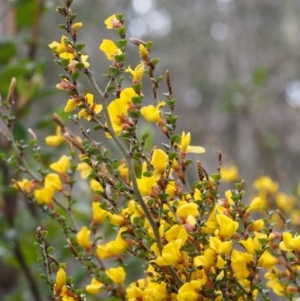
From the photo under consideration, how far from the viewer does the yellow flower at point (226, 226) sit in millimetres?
449

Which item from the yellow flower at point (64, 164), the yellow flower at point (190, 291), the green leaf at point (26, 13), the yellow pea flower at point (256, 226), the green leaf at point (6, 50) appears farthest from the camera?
the green leaf at point (26, 13)

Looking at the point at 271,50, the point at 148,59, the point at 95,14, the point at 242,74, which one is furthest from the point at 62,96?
the point at 148,59

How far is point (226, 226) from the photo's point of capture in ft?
1.48

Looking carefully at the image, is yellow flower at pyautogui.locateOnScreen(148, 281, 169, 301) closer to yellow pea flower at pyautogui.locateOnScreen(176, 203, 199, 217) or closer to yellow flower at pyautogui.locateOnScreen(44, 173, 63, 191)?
yellow pea flower at pyautogui.locateOnScreen(176, 203, 199, 217)

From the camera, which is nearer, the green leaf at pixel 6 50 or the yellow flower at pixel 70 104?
the yellow flower at pixel 70 104

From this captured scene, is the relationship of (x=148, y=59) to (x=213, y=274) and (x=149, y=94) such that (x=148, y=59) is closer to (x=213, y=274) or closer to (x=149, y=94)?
(x=213, y=274)

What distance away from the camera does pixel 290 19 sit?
18.0 feet

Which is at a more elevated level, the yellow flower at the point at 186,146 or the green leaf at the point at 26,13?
the green leaf at the point at 26,13

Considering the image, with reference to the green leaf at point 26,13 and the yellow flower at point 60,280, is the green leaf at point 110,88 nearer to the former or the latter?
the yellow flower at point 60,280

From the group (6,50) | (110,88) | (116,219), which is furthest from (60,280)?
(6,50)

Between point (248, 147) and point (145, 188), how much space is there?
3584 millimetres

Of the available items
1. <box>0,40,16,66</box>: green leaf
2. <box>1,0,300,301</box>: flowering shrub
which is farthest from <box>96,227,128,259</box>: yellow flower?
<box>0,40,16,66</box>: green leaf

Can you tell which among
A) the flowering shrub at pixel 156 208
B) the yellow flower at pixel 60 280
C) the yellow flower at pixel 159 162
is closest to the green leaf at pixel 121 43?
the flowering shrub at pixel 156 208

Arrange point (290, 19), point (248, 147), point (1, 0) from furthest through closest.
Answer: point (290, 19) < point (248, 147) < point (1, 0)
